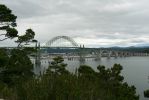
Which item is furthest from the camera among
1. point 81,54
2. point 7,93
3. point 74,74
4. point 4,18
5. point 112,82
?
point 81,54

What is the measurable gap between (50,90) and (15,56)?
17407mm

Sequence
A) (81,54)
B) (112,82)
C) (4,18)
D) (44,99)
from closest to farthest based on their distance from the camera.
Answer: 1. (44,99)
2. (4,18)
3. (112,82)
4. (81,54)

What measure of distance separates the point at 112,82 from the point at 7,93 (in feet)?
53.9

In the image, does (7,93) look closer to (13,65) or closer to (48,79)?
(48,79)

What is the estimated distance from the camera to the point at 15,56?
2469 centimetres

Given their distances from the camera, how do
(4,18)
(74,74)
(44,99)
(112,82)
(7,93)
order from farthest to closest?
(112,82), (4,18), (7,93), (74,74), (44,99)

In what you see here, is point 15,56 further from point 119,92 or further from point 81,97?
point 81,97

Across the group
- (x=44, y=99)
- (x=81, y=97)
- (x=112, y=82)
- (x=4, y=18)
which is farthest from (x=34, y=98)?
(x=112, y=82)

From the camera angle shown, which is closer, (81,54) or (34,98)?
(34,98)

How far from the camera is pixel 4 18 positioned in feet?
74.0

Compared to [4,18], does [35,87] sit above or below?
below

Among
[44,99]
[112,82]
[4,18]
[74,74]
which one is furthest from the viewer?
[112,82]

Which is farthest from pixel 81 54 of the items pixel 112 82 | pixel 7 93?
pixel 7 93

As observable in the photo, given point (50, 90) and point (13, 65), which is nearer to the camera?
point (50, 90)
